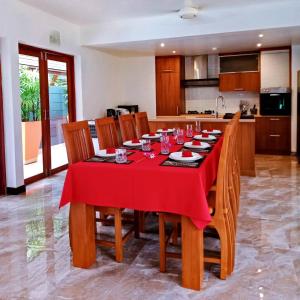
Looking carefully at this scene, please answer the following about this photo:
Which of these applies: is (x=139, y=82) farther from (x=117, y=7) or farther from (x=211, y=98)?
(x=117, y=7)

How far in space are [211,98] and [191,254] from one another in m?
6.24

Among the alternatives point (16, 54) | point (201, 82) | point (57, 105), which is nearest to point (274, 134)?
point (201, 82)

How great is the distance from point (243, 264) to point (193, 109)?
594cm

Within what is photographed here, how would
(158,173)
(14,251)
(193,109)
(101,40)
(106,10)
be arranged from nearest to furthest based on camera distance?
(158,173) → (14,251) → (106,10) → (101,40) → (193,109)

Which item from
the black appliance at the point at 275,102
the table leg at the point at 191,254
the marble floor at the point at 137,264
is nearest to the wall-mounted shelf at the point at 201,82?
the black appliance at the point at 275,102

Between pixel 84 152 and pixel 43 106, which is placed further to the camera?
pixel 43 106

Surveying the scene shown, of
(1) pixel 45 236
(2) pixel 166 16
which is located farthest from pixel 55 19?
(1) pixel 45 236

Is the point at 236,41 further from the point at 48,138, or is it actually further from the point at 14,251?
the point at 14,251

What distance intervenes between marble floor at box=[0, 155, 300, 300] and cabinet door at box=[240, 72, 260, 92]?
3.89m

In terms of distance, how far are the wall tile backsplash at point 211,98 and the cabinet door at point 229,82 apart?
37 centimetres

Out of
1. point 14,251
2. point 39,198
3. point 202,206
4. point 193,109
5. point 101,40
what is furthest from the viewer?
point 193,109

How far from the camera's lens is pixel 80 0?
460 centimetres

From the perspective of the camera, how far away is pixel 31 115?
520 cm

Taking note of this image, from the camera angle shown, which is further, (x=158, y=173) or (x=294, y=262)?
(x=294, y=262)
